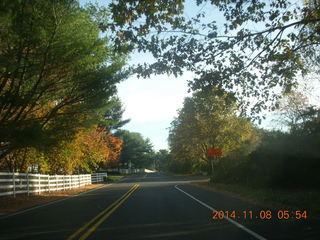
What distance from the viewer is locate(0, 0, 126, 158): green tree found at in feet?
49.9

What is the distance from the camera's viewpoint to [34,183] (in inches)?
883

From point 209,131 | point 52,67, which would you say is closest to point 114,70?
point 52,67

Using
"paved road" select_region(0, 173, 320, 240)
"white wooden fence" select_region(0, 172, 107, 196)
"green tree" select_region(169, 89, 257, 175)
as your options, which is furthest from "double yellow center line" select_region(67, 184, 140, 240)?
"green tree" select_region(169, 89, 257, 175)

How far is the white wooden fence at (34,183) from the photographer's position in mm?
18844

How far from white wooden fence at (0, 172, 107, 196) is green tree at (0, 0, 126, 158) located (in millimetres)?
2056

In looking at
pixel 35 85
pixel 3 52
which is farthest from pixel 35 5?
pixel 35 85

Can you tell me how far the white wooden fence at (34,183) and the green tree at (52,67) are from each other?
206 cm

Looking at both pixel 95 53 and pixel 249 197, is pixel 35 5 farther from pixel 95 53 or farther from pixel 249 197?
pixel 249 197

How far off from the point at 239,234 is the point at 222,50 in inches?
223

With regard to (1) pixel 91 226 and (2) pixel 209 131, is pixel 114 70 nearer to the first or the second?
(1) pixel 91 226

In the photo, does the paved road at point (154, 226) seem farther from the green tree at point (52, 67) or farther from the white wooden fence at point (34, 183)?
the white wooden fence at point (34, 183)

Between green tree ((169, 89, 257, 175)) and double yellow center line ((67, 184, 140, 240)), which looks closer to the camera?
double yellow center line ((67, 184, 140, 240))

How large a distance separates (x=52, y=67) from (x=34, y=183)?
890 cm

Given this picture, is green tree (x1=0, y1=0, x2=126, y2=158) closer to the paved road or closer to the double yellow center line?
the paved road
